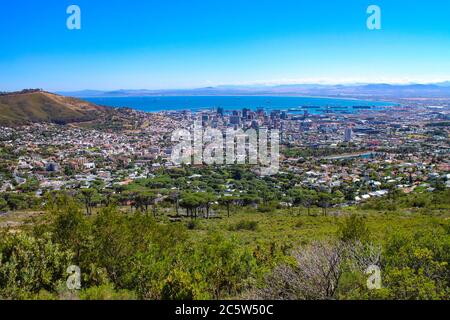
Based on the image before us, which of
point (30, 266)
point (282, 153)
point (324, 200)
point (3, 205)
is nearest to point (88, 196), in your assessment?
point (3, 205)

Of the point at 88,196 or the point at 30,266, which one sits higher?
the point at 30,266

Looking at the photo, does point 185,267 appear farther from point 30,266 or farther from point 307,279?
point 30,266

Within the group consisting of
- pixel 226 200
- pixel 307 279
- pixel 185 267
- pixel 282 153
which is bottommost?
pixel 226 200

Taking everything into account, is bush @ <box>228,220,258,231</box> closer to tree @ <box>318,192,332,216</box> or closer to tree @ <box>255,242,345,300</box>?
tree @ <box>318,192,332,216</box>

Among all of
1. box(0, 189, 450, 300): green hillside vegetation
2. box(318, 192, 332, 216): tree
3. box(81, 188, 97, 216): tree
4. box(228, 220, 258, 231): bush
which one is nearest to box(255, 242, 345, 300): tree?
box(0, 189, 450, 300): green hillside vegetation

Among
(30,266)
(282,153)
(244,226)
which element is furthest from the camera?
(282,153)

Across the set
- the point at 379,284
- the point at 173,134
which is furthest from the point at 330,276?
the point at 173,134

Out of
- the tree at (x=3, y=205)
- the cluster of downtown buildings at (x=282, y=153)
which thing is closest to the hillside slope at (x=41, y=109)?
the cluster of downtown buildings at (x=282, y=153)

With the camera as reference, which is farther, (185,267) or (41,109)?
(41,109)
